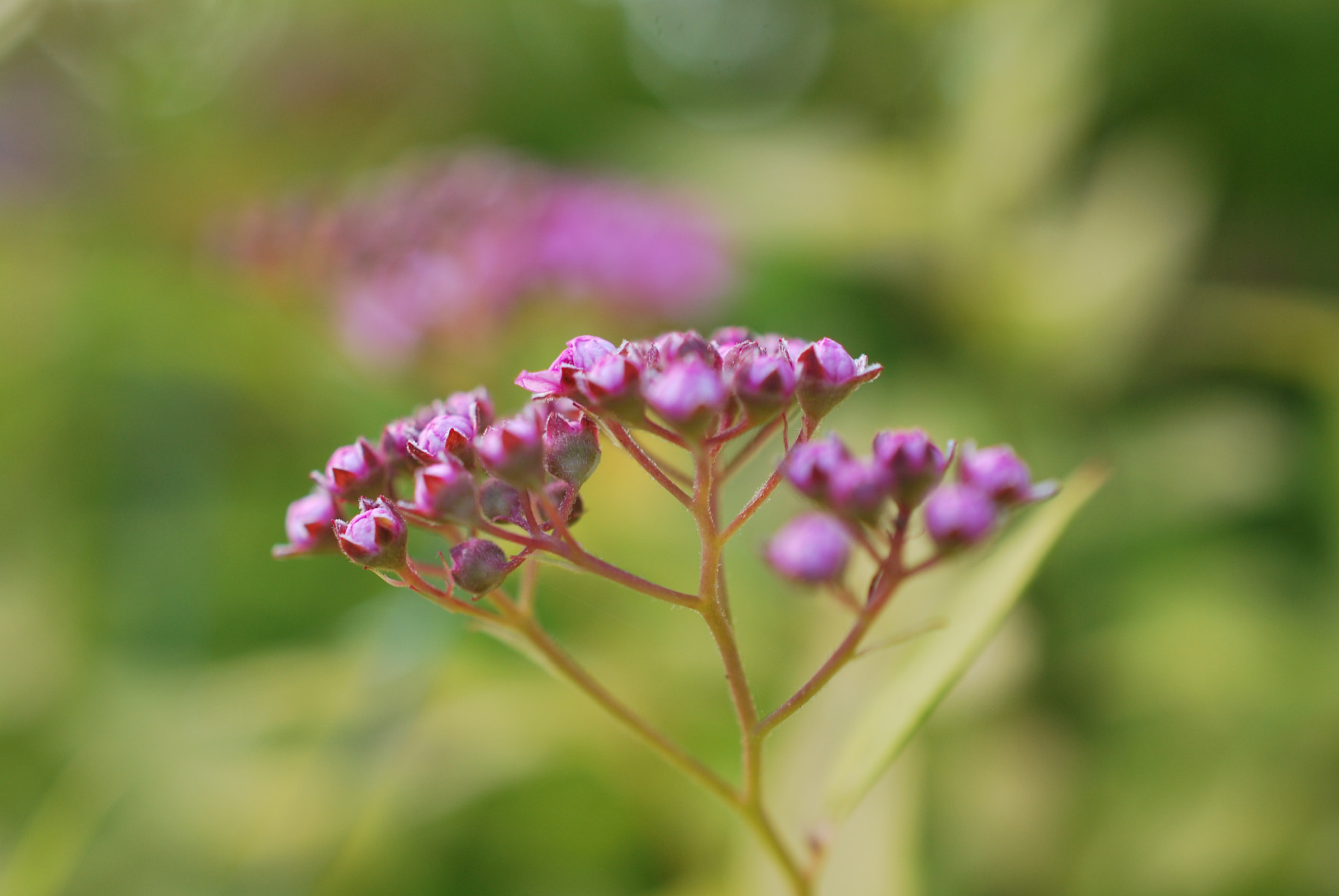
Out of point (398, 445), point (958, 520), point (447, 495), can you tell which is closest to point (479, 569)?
point (447, 495)

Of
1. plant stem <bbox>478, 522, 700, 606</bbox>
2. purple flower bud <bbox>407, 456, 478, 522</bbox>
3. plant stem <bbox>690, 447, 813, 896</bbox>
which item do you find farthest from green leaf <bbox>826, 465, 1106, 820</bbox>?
purple flower bud <bbox>407, 456, 478, 522</bbox>

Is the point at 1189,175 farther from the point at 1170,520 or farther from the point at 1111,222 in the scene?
the point at 1170,520

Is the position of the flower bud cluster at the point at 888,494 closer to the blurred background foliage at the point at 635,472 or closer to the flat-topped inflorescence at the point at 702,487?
the flat-topped inflorescence at the point at 702,487

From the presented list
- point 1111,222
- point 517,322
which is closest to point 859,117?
point 1111,222

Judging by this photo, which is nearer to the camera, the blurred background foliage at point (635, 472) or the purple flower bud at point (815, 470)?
the purple flower bud at point (815, 470)

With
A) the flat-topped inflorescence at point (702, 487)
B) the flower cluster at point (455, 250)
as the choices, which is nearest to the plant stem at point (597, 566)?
the flat-topped inflorescence at point (702, 487)

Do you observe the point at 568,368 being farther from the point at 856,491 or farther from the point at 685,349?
the point at 856,491

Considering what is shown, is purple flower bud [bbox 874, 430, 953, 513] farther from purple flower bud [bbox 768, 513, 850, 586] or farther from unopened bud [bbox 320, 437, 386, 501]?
unopened bud [bbox 320, 437, 386, 501]

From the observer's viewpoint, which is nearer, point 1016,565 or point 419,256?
point 1016,565
